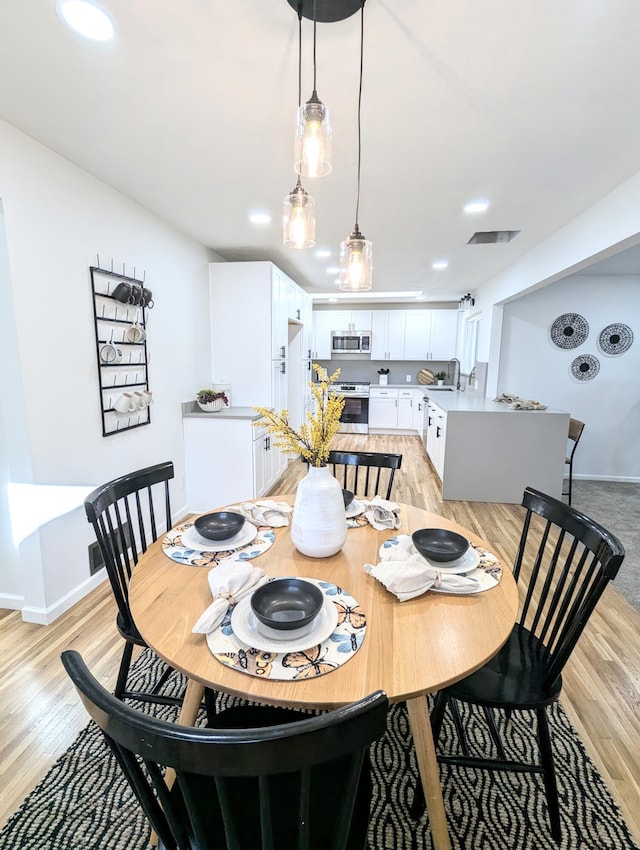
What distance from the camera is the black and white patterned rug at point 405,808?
3.93 ft

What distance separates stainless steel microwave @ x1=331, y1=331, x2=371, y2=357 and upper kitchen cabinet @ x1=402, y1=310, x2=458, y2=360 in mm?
738

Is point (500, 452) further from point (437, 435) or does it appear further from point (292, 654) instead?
point (292, 654)

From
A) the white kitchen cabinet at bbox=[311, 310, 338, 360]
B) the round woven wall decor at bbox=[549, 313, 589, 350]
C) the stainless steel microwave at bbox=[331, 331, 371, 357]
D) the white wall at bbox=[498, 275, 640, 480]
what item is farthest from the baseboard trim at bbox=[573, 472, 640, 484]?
the white kitchen cabinet at bbox=[311, 310, 338, 360]

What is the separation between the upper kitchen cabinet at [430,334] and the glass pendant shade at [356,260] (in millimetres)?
5948

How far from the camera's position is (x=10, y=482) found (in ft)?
6.80

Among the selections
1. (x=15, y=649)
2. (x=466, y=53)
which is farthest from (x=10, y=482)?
(x=466, y=53)

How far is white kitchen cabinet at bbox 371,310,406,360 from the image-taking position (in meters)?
7.48

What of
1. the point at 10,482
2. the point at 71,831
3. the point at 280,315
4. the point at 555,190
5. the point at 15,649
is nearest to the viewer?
the point at 71,831

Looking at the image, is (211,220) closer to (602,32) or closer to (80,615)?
(602,32)

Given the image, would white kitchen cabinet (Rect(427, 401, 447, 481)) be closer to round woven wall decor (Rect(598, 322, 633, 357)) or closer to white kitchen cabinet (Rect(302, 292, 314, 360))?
white kitchen cabinet (Rect(302, 292, 314, 360))

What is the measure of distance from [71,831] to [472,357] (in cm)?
641

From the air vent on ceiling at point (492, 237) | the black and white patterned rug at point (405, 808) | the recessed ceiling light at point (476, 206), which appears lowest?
the black and white patterned rug at point (405, 808)

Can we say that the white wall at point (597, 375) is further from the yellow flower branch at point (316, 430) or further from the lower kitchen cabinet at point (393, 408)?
the yellow flower branch at point (316, 430)

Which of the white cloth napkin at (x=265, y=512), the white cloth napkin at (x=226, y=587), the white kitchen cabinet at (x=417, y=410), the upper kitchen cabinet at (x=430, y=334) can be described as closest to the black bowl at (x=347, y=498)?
the white cloth napkin at (x=265, y=512)
